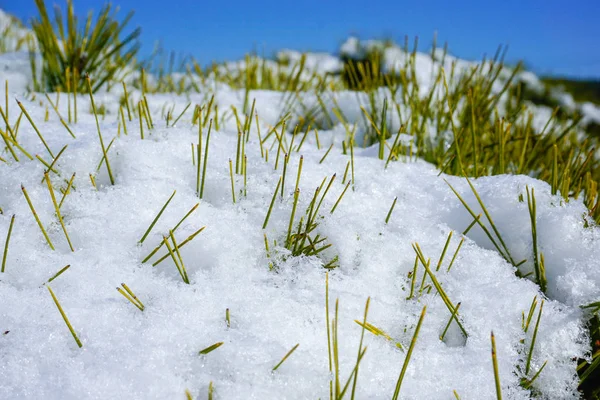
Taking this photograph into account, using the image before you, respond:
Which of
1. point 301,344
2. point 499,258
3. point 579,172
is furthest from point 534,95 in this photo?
point 301,344

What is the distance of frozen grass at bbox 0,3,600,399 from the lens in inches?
26.1

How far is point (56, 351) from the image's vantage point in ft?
2.15

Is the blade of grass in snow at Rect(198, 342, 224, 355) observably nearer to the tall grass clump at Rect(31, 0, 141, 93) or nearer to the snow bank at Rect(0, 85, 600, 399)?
the snow bank at Rect(0, 85, 600, 399)

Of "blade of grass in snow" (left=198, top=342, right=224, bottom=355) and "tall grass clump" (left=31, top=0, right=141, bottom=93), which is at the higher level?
"tall grass clump" (left=31, top=0, right=141, bottom=93)

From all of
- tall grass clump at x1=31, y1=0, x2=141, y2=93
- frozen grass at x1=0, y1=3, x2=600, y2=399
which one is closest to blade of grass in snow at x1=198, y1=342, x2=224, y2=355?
frozen grass at x1=0, y1=3, x2=600, y2=399

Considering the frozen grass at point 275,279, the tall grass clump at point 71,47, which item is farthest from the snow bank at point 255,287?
the tall grass clump at point 71,47

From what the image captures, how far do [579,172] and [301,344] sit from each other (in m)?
0.98

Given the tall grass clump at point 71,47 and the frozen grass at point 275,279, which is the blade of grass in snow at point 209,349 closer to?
the frozen grass at point 275,279

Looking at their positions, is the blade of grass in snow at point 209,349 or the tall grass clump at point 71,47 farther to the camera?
the tall grass clump at point 71,47

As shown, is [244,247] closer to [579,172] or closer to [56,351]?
[56,351]

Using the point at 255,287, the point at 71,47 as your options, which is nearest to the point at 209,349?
the point at 255,287

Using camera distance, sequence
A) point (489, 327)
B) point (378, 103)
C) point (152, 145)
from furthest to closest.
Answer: point (378, 103) < point (152, 145) < point (489, 327)

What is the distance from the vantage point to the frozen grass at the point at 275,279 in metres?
0.66

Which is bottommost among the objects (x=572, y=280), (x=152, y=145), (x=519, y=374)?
(x=519, y=374)
